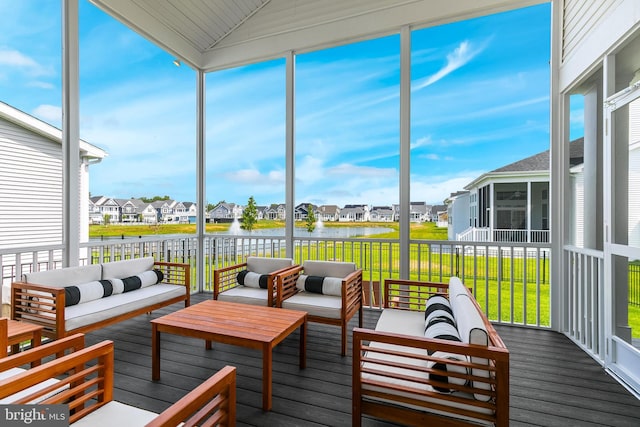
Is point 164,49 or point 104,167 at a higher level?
point 164,49

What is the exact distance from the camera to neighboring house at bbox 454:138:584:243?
3.44m

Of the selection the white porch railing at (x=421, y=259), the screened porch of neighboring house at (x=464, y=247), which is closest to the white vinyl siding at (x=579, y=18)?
the screened porch of neighboring house at (x=464, y=247)

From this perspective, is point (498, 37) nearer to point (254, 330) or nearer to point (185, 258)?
point (254, 330)

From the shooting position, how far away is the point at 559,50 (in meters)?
3.33

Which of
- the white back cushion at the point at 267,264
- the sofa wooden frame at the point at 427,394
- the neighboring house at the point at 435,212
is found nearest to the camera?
the sofa wooden frame at the point at 427,394

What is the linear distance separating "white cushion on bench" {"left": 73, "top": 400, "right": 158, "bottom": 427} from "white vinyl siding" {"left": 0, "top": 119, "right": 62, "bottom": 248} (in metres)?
2.62

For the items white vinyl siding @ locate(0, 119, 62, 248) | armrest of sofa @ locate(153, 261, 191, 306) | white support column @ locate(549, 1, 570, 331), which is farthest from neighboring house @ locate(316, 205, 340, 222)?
white vinyl siding @ locate(0, 119, 62, 248)

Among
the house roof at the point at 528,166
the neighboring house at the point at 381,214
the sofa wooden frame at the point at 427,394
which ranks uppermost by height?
the house roof at the point at 528,166

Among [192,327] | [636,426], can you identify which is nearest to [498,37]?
[636,426]

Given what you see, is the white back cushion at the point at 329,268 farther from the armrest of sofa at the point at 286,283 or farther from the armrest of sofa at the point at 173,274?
the armrest of sofa at the point at 173,274

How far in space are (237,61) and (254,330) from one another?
4166 mm

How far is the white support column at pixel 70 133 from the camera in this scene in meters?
3.25

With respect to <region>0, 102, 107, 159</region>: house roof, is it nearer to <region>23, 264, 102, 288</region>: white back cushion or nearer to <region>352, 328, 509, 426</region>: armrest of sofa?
<region>23, 264, 102, 288</region>: white back cushion

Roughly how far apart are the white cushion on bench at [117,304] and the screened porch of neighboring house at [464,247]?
12.8 inches
